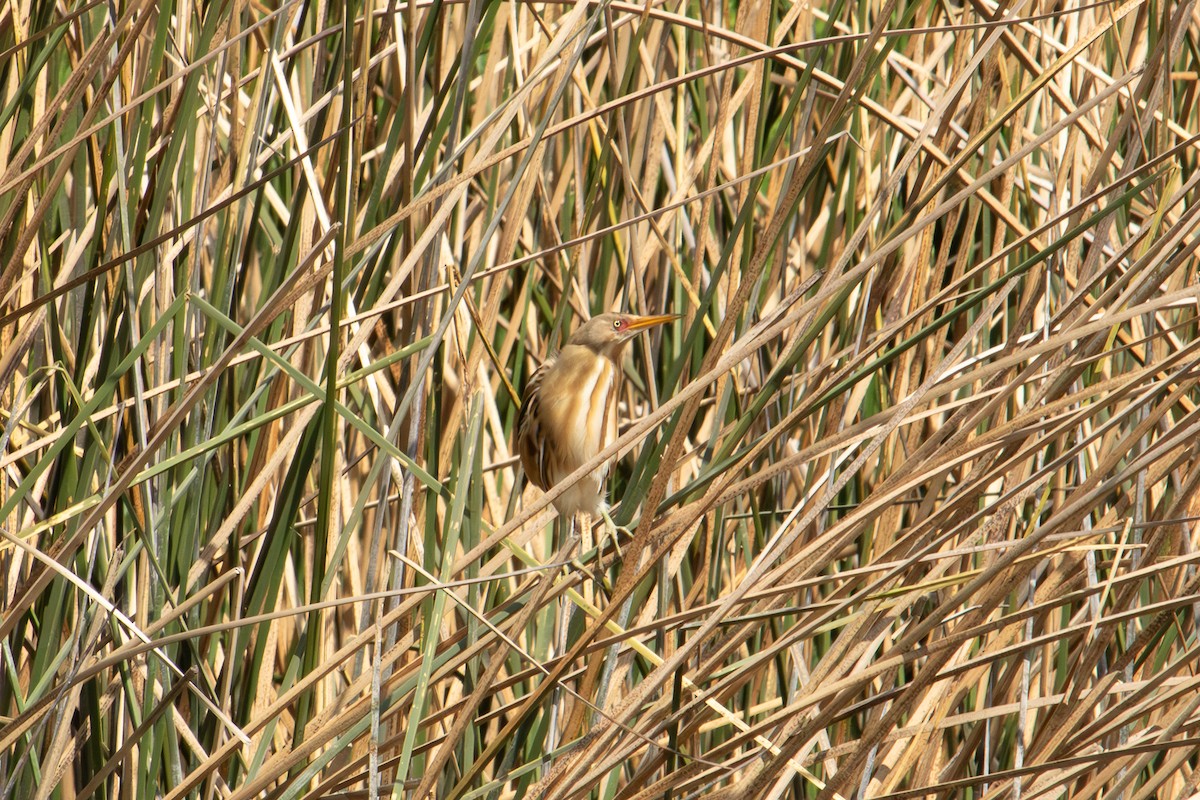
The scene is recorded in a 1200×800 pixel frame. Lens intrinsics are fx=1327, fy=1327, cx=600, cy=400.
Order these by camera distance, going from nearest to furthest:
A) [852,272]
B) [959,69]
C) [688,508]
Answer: [852,272], [688,508], [959,69]

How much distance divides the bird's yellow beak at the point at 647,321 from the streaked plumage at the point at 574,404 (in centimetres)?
2

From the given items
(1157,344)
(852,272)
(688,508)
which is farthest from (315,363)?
(1157,344)

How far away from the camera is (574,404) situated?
2312 millimetres

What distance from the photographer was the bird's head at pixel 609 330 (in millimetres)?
2094

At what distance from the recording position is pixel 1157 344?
1.91m

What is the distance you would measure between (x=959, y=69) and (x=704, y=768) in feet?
3.08

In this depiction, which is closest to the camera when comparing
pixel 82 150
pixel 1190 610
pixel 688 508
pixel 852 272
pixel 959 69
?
pixel 852 272

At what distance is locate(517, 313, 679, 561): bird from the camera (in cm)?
214

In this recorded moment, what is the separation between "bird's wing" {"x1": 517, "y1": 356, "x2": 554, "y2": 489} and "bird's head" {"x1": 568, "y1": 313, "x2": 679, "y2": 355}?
0.46 feet

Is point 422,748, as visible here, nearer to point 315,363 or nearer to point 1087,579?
point 315,363

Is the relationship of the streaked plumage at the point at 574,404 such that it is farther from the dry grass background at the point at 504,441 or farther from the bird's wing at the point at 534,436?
the dry grass background at the point at 504,441

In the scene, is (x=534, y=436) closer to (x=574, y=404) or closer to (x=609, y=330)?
(x=574, y=404)

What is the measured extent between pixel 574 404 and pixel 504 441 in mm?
156

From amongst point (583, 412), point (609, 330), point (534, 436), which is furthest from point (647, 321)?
point (534, 436)
